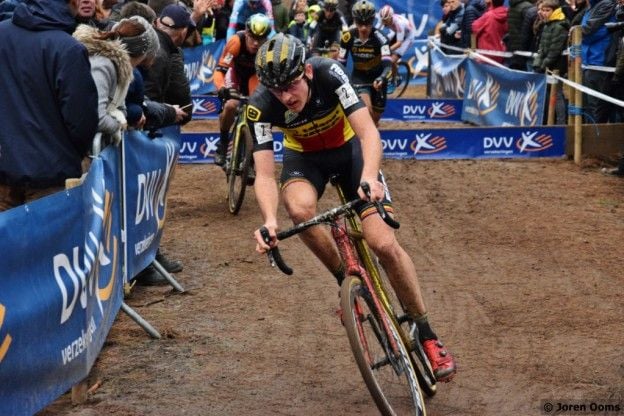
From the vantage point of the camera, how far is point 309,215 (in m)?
5.85

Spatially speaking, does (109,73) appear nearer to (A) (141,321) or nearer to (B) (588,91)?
(A) (141,321)

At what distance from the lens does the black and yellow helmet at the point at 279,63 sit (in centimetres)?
550

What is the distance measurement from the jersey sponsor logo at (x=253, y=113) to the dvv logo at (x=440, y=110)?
14.0 meters

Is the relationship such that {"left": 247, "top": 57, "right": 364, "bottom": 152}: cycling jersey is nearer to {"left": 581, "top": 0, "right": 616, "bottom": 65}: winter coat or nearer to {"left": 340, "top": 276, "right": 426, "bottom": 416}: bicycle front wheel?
{"left": 340, "top": 276, "right": 426, "bottom": 416}: bicycle front wheel

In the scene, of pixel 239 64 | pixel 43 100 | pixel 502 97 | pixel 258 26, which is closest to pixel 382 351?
pixel 43 100

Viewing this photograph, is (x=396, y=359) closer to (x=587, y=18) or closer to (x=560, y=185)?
(x=560, y=185)

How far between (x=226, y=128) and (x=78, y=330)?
22.4ft

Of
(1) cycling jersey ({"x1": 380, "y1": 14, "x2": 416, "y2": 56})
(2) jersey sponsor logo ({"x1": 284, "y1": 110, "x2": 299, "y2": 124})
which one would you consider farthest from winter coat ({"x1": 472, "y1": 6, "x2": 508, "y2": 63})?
(2) jersey sponsor logo ({"x1": 284, "y1": 110, "x2": 299, "y2": 124})

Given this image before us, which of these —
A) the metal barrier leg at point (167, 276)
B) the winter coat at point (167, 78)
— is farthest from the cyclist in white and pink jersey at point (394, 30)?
the metal barrier leg at point (167, 276)

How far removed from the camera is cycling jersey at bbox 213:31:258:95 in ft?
37.9

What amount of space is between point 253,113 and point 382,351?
61.7 inches

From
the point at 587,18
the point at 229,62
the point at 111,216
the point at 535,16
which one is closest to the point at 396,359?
the point at 111,216

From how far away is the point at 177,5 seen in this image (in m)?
9.74

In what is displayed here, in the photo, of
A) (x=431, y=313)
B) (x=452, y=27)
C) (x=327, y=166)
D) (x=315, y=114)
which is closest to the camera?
(x=315, y=114)
